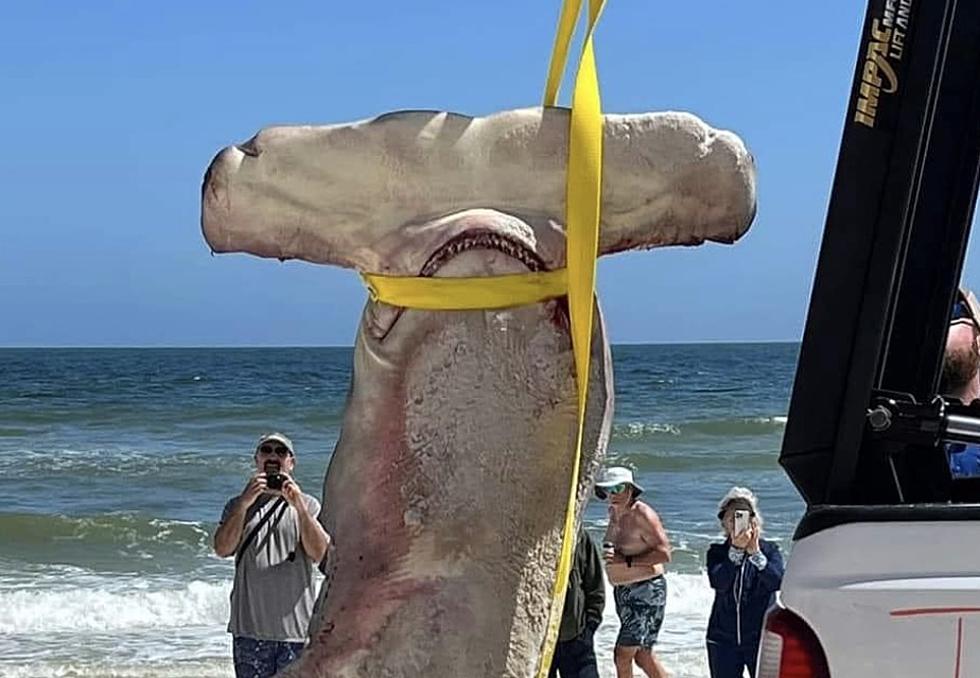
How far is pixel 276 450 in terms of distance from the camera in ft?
24.2

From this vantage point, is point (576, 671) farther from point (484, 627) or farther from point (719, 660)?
point (484, 627)

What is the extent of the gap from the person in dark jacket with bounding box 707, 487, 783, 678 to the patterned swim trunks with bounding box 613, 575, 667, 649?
85cm

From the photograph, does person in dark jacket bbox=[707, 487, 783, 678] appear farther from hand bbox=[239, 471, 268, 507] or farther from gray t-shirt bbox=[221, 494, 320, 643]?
hand bbox=[239, 471, 268, 507]

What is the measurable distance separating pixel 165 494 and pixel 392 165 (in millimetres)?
20687

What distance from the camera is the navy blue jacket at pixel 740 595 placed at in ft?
27.1

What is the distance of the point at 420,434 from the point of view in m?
1.56

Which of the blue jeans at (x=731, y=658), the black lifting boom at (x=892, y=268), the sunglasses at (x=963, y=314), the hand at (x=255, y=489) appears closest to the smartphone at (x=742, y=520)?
the blue jeans at (x=731, y=658)

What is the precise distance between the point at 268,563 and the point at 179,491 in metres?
15.1

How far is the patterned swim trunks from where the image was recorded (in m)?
9.31

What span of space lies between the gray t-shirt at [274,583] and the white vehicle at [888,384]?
5386 mm

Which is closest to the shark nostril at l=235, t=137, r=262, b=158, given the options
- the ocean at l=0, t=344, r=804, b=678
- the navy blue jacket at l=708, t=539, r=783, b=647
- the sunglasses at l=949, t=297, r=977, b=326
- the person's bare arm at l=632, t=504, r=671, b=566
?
the ocean at l=0, t=344, r=804, b=678

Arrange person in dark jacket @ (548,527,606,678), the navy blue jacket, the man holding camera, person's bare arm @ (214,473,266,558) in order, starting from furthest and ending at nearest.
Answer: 1. the navy blue jacket
2. person in dark jacket @ (548,527,606,678)
3. person's bare arm @ (214,473,266,558)
4. the man holding camera

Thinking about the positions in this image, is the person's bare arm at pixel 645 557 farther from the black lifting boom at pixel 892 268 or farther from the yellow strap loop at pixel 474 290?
the yellow strap loop at pixel 474 290

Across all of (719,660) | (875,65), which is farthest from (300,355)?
(875,65)
